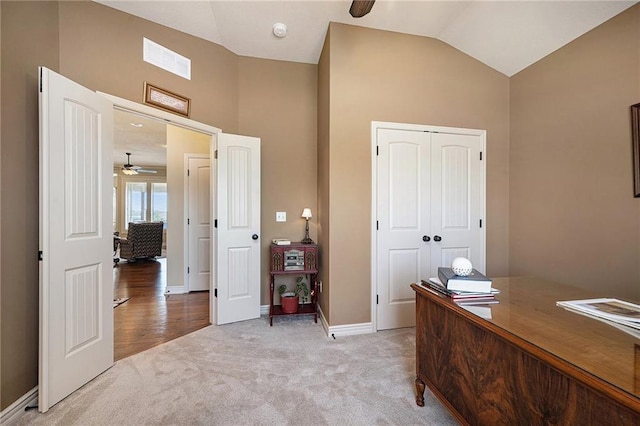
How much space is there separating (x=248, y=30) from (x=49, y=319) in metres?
2.92

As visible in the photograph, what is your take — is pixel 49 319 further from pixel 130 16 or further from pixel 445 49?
pixel 445 49

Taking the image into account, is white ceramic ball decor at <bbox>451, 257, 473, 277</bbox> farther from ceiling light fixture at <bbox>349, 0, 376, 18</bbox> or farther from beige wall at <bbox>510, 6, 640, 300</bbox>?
ceiling light fixture at <bbox>349, 0, 376, 18</bbox>

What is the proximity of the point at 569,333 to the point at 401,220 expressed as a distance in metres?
1.94

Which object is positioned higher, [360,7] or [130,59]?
[360,7]

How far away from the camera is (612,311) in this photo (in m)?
1.11

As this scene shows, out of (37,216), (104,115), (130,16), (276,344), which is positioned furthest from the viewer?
(276,344)

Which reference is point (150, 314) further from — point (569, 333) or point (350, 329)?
point (569, 333)

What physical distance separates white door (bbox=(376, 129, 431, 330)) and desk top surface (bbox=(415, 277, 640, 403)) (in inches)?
54.8

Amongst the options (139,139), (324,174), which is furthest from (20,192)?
(139,139)

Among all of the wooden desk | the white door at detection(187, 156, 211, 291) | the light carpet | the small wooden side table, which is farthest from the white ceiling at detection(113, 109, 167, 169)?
the wooden desk

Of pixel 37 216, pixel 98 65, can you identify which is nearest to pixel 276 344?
pixel 37 216

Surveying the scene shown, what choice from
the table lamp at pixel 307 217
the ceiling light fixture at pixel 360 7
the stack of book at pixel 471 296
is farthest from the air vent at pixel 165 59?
the stack of book at pixel 471 296

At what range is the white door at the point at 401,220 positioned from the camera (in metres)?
2.82

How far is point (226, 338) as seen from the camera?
263 centimetres
